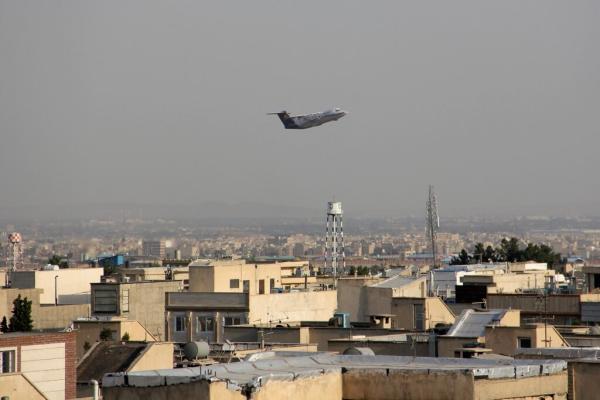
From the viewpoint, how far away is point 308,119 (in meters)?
86.6

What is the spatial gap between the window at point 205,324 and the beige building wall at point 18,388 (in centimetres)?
2969

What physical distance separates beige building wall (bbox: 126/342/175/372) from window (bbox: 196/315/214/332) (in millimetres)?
20711

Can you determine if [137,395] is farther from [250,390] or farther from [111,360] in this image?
[111,360]

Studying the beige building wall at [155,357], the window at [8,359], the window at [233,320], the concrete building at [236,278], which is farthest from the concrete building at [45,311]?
the window at [8,359]

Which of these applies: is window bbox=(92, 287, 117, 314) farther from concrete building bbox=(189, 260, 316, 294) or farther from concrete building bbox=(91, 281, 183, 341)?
concrete building bbox=(189, 260, 316, 294)

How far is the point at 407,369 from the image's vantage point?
1878 centimetres

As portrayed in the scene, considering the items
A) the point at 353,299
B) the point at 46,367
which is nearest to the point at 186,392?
the point at 46,367

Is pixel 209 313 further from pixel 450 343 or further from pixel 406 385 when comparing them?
pixel 406 385

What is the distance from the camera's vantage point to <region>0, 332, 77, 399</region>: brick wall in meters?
27.6

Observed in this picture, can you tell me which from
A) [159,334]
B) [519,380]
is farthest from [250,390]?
[159,334]

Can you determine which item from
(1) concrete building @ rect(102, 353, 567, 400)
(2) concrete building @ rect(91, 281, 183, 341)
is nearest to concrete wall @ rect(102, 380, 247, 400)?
(1) concrete building @ rect(102, 353, 567, 400)

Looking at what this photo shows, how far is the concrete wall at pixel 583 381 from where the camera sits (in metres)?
21.1

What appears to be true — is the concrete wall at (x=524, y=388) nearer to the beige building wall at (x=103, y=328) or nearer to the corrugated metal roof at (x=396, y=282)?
the beige building wall at (x=103, y=328)

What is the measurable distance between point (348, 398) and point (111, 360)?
55.1 ft
